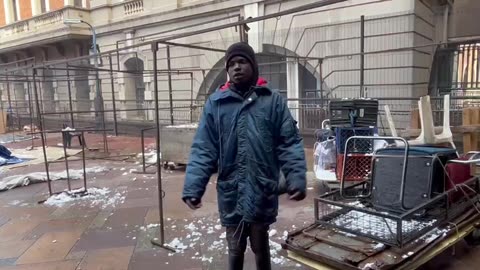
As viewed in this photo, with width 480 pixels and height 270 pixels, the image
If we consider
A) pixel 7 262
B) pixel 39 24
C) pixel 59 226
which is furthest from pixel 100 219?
pixel 39 24

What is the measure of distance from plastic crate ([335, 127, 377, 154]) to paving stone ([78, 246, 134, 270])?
2.84 m

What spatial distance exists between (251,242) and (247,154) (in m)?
0.63

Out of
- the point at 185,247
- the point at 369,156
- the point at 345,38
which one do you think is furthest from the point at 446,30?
the point at 185,247

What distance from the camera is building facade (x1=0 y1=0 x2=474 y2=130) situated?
31.9 feet

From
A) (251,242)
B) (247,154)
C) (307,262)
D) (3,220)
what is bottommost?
(3,220)

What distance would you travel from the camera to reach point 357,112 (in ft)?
Answer: 16.8

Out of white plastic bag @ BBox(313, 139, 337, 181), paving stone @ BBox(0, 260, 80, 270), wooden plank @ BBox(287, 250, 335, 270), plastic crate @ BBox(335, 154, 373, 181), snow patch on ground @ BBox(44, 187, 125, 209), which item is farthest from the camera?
snow patch on ground @ BBox(44, 187, 125, 209)

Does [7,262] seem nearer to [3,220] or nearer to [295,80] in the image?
[3,220]

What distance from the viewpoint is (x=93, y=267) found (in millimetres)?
3564

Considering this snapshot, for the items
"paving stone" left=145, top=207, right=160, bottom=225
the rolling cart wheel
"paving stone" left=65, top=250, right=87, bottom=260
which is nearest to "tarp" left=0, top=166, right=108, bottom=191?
"paving stone" left=145, top=207, right=160, bottom=225

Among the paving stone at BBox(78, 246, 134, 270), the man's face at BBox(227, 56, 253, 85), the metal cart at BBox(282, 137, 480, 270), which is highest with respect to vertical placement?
the man's face at BBox(227, 56, 253, 85)

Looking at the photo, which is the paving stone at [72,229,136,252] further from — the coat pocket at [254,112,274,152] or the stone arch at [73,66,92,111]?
the stone arch at [73,66,92,111]

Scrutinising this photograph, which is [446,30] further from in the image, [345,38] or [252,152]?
[252,152]

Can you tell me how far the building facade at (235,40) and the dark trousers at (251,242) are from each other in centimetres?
208
